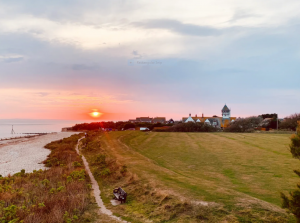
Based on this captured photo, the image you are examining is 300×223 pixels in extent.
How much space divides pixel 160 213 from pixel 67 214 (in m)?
5.19

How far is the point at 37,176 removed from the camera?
2381 centimetres

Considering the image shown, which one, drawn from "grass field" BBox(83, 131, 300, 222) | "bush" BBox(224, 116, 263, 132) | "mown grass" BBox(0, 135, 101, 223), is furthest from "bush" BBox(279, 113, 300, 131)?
"mown grass" BBox(0, 135, 101, 223)

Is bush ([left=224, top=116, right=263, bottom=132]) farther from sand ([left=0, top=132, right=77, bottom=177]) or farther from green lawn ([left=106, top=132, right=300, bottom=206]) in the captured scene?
sand ([left=0, top=132, right=77, bottom=177])

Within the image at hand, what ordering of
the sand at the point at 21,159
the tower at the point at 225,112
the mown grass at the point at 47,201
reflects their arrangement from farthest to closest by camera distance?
the tower at the point at 225,112 → the sand at the point at 21,159 → the mown grass at the point at 47,201

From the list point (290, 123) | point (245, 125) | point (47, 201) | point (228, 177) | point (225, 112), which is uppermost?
point (225, 112)

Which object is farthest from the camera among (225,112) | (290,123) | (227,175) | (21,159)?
(225,112)

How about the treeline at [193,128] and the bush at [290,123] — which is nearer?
the bush at [290,123]

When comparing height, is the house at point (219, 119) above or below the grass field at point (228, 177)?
above

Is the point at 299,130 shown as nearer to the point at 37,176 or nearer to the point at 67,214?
the point at 67,214

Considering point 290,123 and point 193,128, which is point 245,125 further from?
point 193,128

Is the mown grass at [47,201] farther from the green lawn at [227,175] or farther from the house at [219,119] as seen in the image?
the house at [219,119]

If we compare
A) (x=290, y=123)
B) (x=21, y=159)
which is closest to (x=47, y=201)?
(x=21, y=159)

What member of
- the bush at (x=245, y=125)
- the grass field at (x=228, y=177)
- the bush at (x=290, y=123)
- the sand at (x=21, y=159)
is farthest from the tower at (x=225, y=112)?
the grass field at (x=228, y=177)

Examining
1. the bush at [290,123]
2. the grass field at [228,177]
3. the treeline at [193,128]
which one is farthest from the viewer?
the treeline at [193,128]
